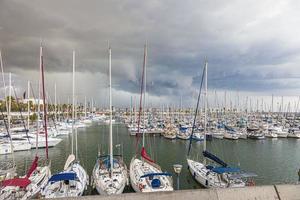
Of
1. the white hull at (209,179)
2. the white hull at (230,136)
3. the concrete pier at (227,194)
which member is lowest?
the white hull at (230,136)

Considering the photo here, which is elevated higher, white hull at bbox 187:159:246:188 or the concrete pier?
the concrete pier

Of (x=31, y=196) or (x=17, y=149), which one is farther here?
(x=17, y=149)

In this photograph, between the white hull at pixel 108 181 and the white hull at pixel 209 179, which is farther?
the white hull at pixel 209 179

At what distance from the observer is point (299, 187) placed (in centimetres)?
993

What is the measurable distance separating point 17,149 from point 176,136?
122ft

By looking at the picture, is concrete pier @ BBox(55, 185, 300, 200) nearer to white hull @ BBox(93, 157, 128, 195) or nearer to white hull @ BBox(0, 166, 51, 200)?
white hull @ BBox(93, 157, 128, 195)

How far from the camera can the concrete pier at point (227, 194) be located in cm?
892

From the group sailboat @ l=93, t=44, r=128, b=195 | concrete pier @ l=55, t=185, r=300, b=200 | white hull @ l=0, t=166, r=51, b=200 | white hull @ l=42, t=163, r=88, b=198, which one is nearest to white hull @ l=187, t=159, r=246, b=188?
sailboat @ l=93, t=44, r=128, b=195

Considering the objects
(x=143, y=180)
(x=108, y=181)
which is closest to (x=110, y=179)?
(x=108, y=181)

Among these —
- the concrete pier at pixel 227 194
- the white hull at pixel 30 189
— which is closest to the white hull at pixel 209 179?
the concrete pier at pixel 227 194

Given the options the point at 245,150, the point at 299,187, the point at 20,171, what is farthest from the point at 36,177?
the point at 245,150

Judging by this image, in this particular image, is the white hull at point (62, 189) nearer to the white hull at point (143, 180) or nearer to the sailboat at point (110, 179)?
the sailboat at point (110, 179)

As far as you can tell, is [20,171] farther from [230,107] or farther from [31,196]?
[230,107]

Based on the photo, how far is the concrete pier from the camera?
29.3 feet
